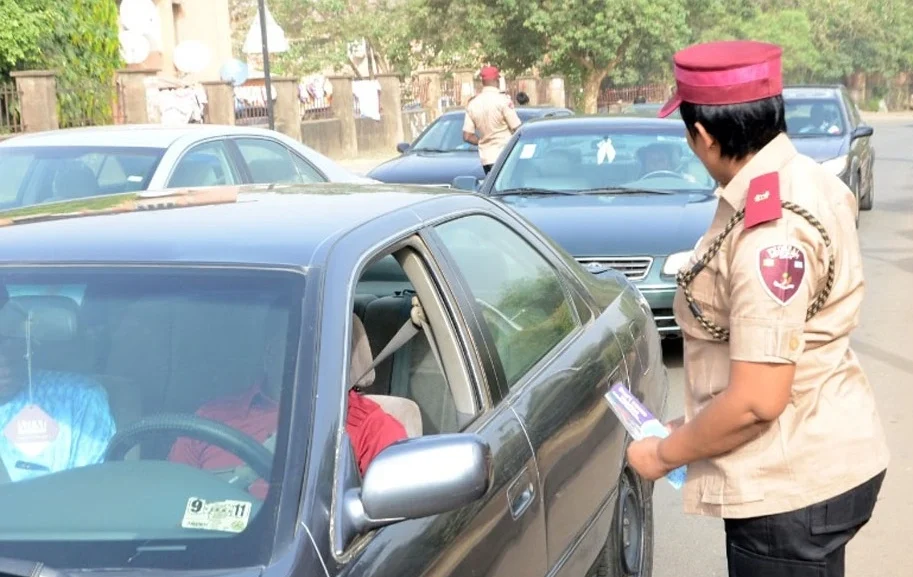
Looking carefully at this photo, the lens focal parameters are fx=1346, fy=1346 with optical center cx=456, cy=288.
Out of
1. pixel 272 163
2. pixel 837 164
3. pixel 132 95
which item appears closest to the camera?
pixel 272 163

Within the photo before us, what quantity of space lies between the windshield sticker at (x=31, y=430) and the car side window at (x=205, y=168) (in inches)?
194

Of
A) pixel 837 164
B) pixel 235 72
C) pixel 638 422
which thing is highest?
pixel 235 72

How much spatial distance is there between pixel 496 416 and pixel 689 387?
2.12ft

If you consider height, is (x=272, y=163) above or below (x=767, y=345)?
below

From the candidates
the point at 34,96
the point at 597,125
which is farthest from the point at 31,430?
the point at 34,96

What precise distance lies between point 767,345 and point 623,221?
621 centimetres

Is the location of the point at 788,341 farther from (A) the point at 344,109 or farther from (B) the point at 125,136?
(A) the point at 344,109

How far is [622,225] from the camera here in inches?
335

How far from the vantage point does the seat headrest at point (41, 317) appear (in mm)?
2965

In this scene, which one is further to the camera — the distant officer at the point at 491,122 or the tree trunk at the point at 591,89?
the tree trunk at the point at 591,89

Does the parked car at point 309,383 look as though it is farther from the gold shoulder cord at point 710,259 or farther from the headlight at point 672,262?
the headlight at point 672,262

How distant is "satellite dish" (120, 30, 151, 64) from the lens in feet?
89.8

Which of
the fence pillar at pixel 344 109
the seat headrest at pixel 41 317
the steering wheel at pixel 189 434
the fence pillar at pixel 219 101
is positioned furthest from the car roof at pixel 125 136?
the fence pillar at pixel 344 109

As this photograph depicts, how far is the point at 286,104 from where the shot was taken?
2989 centimetres
